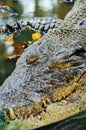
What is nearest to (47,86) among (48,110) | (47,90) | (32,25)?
(47,90)

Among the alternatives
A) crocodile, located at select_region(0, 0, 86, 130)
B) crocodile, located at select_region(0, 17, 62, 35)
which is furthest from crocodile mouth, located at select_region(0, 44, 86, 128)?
crocodile, located at select_region(0, 17, 62, 35)

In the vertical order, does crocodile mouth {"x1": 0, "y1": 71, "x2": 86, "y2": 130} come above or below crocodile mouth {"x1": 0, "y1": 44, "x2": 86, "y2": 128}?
below

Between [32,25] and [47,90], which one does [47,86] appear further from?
[32,25]

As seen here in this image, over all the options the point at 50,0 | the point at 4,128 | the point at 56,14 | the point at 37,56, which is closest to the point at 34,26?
the point at 56,14

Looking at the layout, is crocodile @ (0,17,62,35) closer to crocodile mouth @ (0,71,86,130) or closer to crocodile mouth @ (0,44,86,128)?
crocodile mouth @ (0,44,86,128)

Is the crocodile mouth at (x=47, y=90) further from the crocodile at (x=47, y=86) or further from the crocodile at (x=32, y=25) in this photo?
the crocodile at (x=32, y=25)

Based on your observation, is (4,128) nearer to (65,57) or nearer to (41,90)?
(41,90)

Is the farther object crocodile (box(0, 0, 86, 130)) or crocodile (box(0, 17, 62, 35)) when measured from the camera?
crocodile (box(0, 17, 62, 35))

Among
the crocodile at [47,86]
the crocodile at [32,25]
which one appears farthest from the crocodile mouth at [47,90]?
the crocodile at [32,25]
